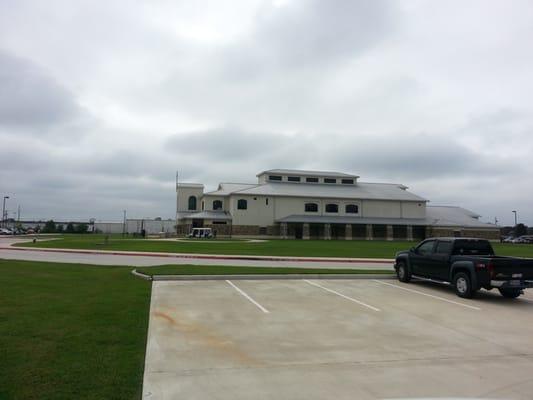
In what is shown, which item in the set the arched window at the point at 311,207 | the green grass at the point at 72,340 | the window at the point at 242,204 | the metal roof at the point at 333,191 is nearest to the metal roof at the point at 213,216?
the window at the point at 242,204

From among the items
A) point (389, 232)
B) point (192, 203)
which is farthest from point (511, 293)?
point (192, 203)

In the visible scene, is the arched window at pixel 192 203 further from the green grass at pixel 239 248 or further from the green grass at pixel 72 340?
the green grass at pixel 72 340

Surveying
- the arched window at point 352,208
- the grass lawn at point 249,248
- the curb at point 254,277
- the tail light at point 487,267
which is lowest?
the curb at point 254,277

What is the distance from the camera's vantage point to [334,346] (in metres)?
6.95

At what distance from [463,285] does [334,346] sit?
22.9ft

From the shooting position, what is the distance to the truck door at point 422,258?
14312 mm

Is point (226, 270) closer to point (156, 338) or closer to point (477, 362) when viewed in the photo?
point (156, 338)

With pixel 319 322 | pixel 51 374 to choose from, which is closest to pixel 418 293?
pixel 319 322

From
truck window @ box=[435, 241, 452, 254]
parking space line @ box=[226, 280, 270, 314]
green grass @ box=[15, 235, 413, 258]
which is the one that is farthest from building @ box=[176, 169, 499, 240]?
parking space line @ box=[226, 280, 270, 314]

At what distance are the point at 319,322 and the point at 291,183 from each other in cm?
7001

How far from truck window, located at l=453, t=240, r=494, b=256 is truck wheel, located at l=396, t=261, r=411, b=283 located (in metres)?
2.30

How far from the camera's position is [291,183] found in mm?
78438

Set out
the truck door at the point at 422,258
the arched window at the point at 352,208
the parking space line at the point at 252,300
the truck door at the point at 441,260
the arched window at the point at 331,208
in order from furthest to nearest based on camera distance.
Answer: the arched window at the point at 352,208, the arched window at the point at 331,208, the truck door at the point at 422,258, the truck door at the point at 441,260, the parking space line at the point at 252,300

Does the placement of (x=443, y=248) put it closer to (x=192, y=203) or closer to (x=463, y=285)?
(x=463, y=285)
